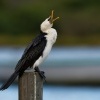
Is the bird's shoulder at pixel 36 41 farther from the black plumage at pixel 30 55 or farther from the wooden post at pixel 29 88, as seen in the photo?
the wooden post at pixel 29 88

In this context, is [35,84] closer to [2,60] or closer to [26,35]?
[2,60]

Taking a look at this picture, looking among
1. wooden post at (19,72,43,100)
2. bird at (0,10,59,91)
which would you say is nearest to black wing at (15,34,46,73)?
bird at (0,10,59,91)

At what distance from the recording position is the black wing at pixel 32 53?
21.4 ft

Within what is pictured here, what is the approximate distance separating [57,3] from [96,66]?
35.0ft

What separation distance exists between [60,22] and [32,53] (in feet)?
61.1

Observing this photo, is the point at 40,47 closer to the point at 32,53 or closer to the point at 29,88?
the point at 32,53

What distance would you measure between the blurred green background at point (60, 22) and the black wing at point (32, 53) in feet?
55.6

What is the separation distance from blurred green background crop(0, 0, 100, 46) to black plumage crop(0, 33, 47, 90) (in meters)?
17.0

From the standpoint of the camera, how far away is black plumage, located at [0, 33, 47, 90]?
6.49 m

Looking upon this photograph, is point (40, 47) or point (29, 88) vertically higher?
point (40, 47)

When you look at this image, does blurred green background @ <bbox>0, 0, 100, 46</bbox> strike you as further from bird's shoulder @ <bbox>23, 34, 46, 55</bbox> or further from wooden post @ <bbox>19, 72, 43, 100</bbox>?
wooden post @ <bbox>19, 72, 43, 100</bbox>

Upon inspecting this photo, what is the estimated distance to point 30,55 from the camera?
6.64m

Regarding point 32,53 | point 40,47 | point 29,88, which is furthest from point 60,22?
point 29,88

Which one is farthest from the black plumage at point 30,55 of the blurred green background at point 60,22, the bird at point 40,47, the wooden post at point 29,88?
the blurred green background at point 60,22
